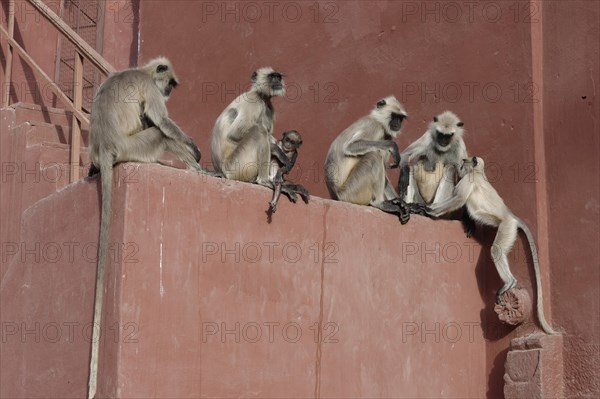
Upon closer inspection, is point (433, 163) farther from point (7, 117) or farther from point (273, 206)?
point (7, 117)

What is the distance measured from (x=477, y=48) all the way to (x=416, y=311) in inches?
69.5

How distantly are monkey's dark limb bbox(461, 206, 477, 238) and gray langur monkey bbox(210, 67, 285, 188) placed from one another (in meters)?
1.31

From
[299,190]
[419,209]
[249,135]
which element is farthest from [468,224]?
[249,135]

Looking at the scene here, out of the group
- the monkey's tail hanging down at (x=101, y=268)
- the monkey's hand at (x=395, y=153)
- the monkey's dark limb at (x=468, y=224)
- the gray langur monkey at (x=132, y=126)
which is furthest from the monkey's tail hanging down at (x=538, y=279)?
the monkey's tail hanging down at (x=101, y=268)

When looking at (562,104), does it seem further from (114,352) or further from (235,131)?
(114,352)

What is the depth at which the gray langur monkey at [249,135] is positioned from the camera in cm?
652

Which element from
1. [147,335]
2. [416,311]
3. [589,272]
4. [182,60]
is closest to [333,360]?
[416,311]

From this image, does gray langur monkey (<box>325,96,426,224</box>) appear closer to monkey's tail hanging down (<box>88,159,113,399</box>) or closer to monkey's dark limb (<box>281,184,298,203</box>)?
monkey's dark limb (<box>281,184,298,203</box>)

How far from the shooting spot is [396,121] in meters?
7.27

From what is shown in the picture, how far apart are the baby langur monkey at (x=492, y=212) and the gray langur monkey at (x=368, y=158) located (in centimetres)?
35

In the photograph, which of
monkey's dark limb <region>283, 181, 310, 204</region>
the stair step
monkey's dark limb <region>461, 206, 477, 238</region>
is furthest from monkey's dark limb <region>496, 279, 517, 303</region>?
the stair step

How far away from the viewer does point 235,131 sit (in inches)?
263

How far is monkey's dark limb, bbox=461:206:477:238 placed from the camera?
7.05m

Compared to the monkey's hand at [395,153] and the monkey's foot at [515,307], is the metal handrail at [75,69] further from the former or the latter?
the monkey's foot at [515,307]
